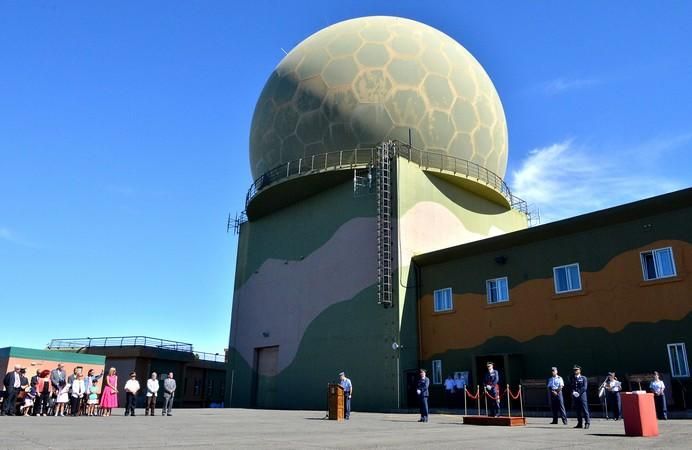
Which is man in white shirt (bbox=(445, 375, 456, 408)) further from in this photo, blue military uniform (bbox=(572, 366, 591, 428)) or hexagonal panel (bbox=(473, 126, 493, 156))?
hexagonal panel (bbox=(473, 126, 493, 156))

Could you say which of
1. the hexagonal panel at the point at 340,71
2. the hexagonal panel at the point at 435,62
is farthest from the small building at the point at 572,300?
the hexagonal panel at the point at 435,62

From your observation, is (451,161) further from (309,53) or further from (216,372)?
(216,372)

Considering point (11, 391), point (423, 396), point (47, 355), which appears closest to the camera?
point (423, 396)

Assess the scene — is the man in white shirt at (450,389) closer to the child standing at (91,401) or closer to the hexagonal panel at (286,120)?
the child standing at (91,401)

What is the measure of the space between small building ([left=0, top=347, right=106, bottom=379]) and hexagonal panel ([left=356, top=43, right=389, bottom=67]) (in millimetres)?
19627

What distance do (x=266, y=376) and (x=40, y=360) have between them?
35.9ft

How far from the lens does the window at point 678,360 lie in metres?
16.9

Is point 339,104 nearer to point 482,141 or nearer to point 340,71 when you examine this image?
point 340,71

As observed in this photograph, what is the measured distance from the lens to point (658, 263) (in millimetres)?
17891

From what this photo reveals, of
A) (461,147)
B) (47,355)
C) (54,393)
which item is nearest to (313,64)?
(461,147)

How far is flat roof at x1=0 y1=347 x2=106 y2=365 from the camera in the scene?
24.4 metres

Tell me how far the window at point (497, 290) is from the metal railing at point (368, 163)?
6681 millimetres

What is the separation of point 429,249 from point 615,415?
37.5ft

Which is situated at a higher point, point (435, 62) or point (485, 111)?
point (435, 62)
